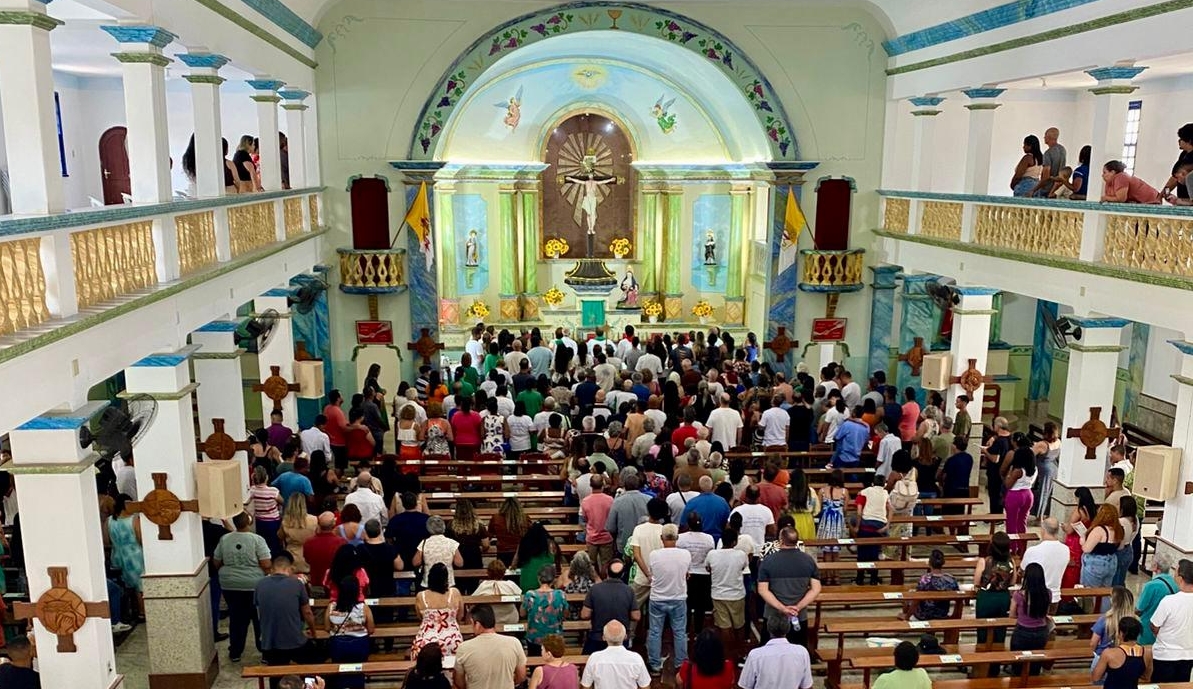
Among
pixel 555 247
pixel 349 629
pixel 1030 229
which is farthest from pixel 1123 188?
pixel 555 247

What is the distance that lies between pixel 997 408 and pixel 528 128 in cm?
1343

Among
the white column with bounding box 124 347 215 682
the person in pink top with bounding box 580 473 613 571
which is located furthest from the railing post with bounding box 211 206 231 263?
the person in pink top with bounding box 580 473 613 571

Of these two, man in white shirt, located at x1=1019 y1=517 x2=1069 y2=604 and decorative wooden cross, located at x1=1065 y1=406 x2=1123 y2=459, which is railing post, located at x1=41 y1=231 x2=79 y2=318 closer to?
man in white shirt, located at x1=1019 y1=517 x2=1069 y2=604

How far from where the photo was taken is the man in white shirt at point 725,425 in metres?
13.1

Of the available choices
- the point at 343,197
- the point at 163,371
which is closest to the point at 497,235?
the point at 343,197

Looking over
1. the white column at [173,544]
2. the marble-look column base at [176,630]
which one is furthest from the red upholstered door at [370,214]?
the marble-look column base at [176,630]

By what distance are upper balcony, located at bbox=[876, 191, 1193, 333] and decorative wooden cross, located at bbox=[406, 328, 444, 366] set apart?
8.82 m

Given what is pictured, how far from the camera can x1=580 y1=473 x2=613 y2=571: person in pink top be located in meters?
9.77

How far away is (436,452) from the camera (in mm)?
13227

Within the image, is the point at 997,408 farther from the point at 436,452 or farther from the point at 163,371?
the point at 163,371

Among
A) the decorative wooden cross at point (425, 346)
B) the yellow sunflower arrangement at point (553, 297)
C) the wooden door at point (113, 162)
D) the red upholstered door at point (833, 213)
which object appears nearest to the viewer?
the wooden door at point (113, 162)

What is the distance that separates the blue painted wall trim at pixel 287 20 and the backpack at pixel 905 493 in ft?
32.7

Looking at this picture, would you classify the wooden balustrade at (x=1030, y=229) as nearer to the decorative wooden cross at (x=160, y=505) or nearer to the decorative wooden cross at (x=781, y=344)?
the decorative wooden cross at (x=781, y=344)

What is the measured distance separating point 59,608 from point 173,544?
6.27 feet
